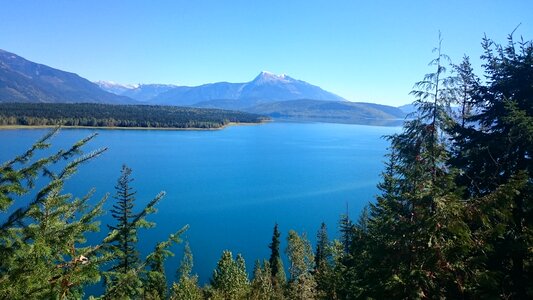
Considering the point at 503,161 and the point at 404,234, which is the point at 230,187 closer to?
the point at 503,161

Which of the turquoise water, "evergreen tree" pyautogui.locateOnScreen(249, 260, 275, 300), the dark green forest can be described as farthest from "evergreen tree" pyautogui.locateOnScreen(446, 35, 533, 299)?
the turquoise water

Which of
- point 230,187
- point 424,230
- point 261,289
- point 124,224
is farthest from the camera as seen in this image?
point 230,187

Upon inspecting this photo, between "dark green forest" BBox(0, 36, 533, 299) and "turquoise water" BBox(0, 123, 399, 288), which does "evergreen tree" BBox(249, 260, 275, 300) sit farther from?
"turquoise water" BBox(0, 123, 399, 288)

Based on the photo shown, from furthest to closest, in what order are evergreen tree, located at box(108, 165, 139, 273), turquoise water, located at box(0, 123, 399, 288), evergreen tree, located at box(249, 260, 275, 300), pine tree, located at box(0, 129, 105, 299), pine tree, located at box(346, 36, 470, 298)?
1. turquoise water, located at box(0, 123, 399, 288)
2. evergreen tree, located at box(249, 260, 275, 300)
3. evergreen tree, located at box(108, 165, 139, 273)
4. pine tree, located at box(346, 36, 470, 298)
5. pine tree, located at box(0, 129, 105, 299)

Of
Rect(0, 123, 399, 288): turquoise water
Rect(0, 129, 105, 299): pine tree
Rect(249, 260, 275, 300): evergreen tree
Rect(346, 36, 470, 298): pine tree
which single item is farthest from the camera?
Rect(0, 123, 399, 288): turquoise water

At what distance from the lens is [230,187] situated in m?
76.7

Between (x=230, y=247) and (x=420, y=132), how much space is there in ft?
142

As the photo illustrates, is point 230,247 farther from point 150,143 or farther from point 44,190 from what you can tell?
point 150,143

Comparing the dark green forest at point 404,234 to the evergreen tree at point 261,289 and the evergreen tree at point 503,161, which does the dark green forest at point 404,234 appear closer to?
the evergreen tree at point 503,161

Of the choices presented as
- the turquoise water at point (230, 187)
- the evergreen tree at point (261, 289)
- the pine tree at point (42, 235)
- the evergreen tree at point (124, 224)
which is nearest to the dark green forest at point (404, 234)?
the pine tree at point (42, 235)

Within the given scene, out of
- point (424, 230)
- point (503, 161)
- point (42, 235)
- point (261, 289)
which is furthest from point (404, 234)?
point (261, 289)

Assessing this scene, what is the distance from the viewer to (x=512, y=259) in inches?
292

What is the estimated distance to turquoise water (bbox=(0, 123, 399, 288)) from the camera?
51.4 m

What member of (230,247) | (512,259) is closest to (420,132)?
(512,259)
